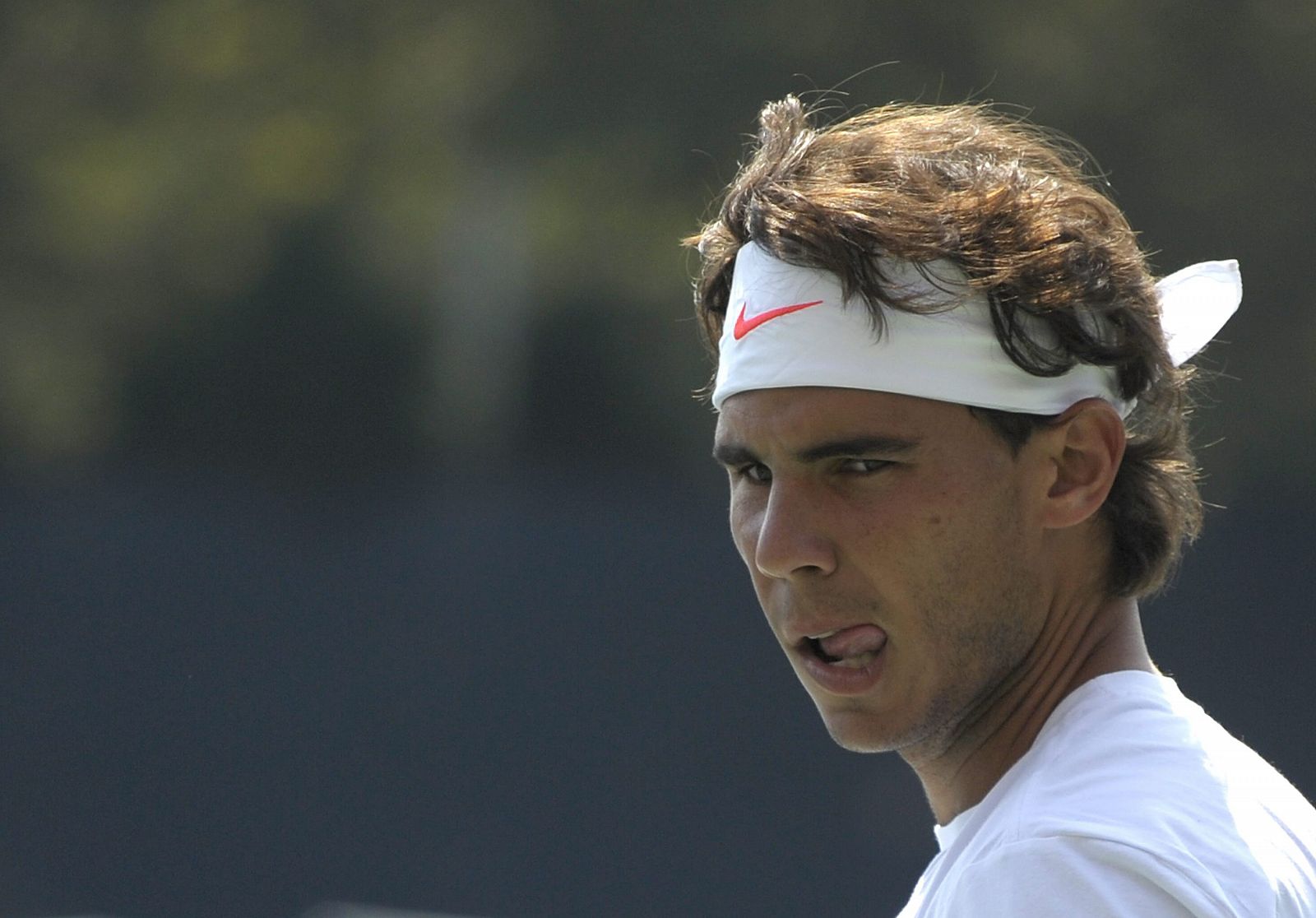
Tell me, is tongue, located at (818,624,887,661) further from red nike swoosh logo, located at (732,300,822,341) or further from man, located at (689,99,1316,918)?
red nike swoosh logo, located at (732,300,822,341)

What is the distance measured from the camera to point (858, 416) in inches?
82.1

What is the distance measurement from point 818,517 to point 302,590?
7.52 meters

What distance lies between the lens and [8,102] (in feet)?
47.3

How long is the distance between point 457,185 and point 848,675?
1185cm

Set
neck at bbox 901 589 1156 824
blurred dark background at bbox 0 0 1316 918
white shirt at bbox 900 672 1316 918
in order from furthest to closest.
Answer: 1. blurred dark background at bbox 0 0 1316 918
2. neck at bbox 901 589 1156 824
3. white shirt at bbox 900 672 1316 918

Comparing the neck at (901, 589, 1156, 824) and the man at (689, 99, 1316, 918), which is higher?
the man at (689, 99, 1316, 918)

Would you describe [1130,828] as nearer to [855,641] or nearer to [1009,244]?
[855,641]

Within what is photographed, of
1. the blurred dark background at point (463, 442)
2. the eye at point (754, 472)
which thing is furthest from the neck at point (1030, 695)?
the blurred dark background at point (463, 442)

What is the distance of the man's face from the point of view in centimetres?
207

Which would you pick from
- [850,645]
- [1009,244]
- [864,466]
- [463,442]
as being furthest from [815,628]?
[463,442]

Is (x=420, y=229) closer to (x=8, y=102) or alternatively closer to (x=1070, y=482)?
(x=8, y=102)

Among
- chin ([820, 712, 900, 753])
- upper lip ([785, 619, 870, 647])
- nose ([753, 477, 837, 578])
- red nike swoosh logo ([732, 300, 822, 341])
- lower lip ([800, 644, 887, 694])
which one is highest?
red nike swoosh logo ([732, 300, 822, 341])

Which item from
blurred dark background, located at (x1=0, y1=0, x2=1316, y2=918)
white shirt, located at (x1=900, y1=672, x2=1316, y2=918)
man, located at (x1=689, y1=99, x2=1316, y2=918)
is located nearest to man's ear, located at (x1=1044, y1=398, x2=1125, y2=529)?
man, located at (x1=689, y1=99, x2=1316, y2=918)

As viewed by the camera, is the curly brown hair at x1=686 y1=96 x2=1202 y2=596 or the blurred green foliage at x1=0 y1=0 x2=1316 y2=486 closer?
the curly brown hair at x1=686 y1=96 x2=1202 y2=596
